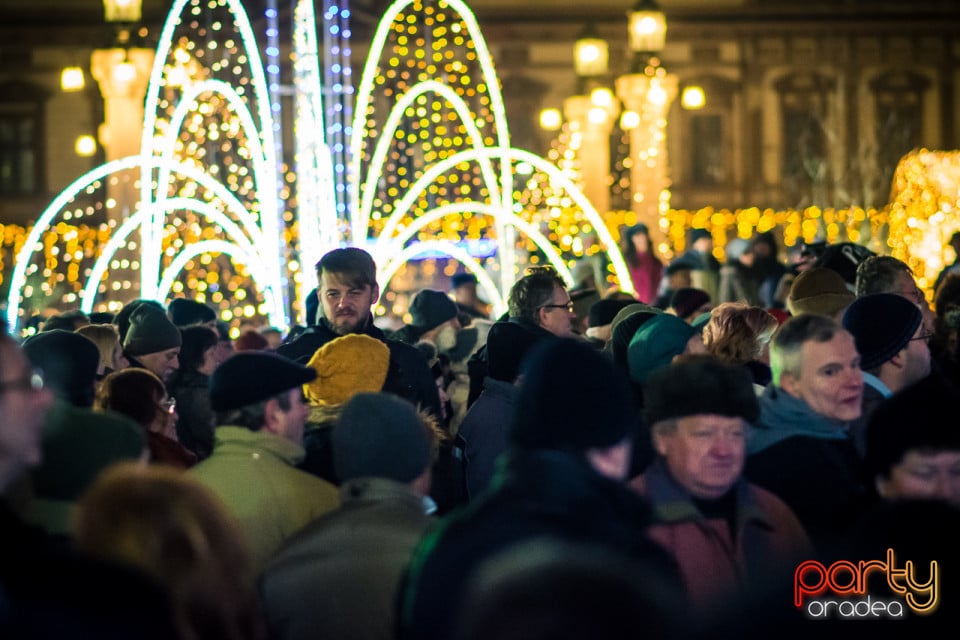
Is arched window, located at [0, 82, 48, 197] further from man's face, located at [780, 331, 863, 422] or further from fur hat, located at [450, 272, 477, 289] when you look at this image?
man's face, located at [780, 331, 863, 422]

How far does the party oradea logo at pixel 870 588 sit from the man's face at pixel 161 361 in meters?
4.90

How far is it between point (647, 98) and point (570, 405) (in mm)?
14884

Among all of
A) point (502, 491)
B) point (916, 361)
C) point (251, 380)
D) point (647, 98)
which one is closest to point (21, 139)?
point (647, 98)

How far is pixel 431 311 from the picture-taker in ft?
34.6

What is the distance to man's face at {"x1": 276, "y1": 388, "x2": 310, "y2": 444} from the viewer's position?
17.4 ft

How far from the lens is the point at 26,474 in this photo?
4.07 metres

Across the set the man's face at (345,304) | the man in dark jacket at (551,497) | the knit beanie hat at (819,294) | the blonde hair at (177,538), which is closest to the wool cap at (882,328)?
the knit beanie hat at (819,294)

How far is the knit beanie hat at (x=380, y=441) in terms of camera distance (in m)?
4.59

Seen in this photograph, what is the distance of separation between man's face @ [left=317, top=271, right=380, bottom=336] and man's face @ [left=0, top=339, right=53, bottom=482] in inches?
143

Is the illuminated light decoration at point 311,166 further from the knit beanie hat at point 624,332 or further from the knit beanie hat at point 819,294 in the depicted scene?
the knit beanie hat at point 624,332

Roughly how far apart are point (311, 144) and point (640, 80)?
18.2 feet

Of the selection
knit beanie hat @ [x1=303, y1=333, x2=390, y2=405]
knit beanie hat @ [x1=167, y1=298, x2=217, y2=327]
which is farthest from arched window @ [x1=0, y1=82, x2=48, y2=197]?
knit beanie hat @ [x1=303, y1=333, x2=390, y2=405]

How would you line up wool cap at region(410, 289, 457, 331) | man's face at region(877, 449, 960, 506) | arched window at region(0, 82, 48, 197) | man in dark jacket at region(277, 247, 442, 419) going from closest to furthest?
1. man's face at region(877, 449, 960, 506)
2. man in dark jacket at region(277, 247, 442, 419)
3. wool cap at region(410, 289, 457, 331)
4. arched window at region(0, 82, 48, 197)

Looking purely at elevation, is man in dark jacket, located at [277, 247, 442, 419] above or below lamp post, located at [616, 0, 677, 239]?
below
